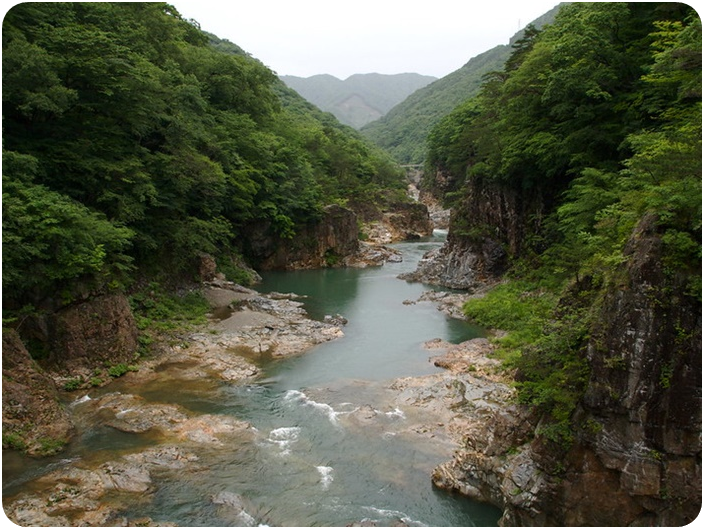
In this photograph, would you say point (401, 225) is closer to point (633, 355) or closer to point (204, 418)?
point (204, 418)

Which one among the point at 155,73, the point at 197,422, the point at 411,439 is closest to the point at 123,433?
the point at 197,422

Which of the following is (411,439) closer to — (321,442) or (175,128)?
(321,442)

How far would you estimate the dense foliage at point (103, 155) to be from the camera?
15062 mm

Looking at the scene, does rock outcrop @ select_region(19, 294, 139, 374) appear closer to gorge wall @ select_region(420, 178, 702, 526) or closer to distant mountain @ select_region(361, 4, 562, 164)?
gorge wall @ select_region(420, 178, 702, 526)

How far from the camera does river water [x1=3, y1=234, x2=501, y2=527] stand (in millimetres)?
10180

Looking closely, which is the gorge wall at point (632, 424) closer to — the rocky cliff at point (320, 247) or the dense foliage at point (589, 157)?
the dense foliage at point (589, 157)

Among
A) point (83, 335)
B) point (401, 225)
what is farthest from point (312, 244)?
point (83, 335)

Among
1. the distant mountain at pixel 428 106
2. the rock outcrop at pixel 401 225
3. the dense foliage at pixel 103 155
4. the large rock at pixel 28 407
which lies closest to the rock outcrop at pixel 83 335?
the dense foliage at pixel 103 155

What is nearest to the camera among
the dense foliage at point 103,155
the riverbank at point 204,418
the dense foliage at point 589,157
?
the dense foliage at point 589,157

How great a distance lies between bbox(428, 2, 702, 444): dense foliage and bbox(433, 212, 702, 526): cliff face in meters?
0.38

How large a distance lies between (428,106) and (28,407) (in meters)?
142

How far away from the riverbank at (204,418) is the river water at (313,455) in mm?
104

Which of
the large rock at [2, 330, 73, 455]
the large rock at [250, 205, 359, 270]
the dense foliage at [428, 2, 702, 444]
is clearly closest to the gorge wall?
the dense foliage at [428, 2, 702, 444]

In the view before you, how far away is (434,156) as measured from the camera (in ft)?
253
